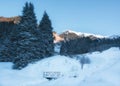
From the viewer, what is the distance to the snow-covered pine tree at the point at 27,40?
83.6 ft

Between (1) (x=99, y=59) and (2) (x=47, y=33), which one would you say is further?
(2) (x=47, y=33)

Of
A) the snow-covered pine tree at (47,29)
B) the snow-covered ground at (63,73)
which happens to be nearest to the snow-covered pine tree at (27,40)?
the snow-covered pine tree at (47,29)

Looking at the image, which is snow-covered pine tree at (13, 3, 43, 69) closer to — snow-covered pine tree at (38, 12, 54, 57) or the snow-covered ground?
snow-covered pine tree at (38, 12, 54, 57)

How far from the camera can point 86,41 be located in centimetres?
6328

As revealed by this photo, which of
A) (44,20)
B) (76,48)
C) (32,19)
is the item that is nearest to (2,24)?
(76,48)

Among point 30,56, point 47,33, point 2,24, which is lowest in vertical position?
point 30,56

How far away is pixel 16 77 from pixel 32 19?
1348 cm

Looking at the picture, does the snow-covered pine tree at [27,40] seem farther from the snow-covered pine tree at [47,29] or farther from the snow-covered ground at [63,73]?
the snow-covered ground at [63,73]

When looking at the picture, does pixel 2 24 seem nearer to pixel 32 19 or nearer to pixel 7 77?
pixel 32 19

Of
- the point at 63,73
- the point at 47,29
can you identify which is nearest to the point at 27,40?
the point at 47,29

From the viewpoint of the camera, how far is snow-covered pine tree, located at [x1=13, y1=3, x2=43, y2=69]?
83.6 ft

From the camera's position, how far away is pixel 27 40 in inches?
1029

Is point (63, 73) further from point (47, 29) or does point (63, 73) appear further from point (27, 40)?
point (47, 29)

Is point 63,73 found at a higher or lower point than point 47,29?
lower
